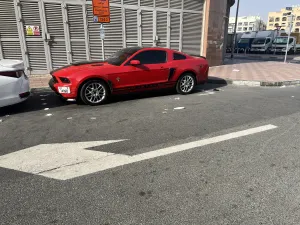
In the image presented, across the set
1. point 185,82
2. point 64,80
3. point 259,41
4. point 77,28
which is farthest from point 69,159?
point 259,41

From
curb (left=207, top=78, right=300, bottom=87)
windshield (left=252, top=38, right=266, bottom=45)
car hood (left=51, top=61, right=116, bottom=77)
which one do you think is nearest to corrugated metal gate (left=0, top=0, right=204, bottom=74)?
curb (left=207, top=78, right=300, bottom=87)

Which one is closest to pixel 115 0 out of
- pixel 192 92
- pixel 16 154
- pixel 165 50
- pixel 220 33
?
pixel 165 50

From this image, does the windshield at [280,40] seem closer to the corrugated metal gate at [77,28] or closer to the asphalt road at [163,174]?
the corrugated metal gate at [77,28]

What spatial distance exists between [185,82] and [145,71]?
59.9 inches

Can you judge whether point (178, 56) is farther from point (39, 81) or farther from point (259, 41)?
point (259, 41)

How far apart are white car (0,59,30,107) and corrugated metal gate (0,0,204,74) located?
5.28 m

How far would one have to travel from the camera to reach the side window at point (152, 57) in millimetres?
6689

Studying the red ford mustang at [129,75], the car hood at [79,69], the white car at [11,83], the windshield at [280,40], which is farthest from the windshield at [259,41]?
the white car at [11,83]

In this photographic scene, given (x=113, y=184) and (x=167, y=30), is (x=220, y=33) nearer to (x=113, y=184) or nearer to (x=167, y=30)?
(x=167, y=30)

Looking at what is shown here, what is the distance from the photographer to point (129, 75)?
255 inches

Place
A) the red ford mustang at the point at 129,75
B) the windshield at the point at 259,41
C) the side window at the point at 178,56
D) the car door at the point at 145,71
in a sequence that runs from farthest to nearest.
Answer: the windshield at the point at 259,41 < the side window at the point at 178,56 < the car door at the point at 145,71 < the red ford mustang at the point at 129,75

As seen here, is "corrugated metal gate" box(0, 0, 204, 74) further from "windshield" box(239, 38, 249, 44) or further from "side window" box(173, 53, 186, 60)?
"windshield" box(239, 38, 249, 44)

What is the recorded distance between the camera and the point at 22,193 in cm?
259

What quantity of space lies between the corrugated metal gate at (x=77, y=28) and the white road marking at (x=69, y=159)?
7.71m
